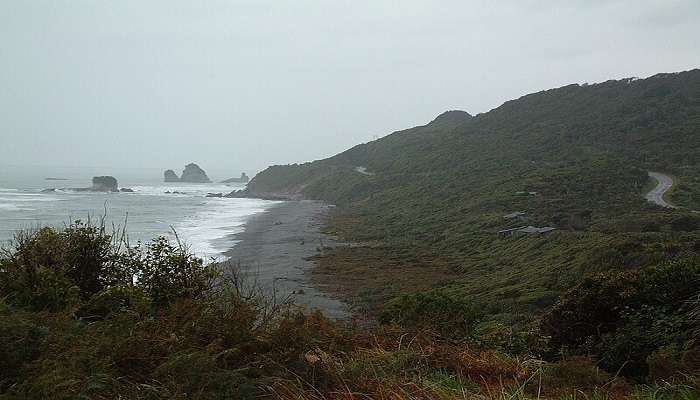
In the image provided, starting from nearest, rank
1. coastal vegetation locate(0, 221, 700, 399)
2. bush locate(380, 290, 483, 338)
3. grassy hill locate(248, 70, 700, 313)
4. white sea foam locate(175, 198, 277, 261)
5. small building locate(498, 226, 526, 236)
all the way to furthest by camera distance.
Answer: coastal vegetation locate(0, 221, 700, 399) < bush locate(380, 290, 483, 338) < grassy hill locate(248, 70, 700, 313) < small building locate(498, 226, 526, 236) < white sea foam locate(175, 198, 277, 261)

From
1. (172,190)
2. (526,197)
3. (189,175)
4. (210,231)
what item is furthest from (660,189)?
(189,175)

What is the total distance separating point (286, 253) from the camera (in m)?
31.7

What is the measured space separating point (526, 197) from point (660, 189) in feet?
29.6

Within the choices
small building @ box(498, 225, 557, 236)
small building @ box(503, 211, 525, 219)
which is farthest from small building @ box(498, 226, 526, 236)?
small building @ box(503, 211, 525, 219)

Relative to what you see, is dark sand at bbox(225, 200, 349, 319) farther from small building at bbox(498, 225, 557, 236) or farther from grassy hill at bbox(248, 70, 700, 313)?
small building at bbox(498, 225, 557, 236)

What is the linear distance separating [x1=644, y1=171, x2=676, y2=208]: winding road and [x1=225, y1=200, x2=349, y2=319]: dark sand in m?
21.0

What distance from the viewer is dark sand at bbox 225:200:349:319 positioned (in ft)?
64.1

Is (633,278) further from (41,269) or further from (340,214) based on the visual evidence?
(340,214)

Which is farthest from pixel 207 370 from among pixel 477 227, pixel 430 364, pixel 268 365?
pixel 477 227

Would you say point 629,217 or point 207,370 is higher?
point 207,370

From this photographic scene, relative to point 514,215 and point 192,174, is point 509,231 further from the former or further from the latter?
point 192,174

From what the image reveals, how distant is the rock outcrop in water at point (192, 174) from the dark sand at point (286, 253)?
102703 millimetres

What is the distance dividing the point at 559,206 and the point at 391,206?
2468 cm

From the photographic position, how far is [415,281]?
23375 mm
